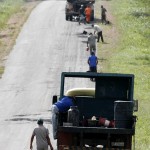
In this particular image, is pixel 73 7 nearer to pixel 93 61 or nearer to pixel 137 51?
pixel 137 51

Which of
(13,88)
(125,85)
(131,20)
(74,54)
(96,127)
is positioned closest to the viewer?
(96,127)

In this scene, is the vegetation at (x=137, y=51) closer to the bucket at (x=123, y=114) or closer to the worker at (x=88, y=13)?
the worker at (x=88, y=13)

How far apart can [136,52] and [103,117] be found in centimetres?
2492

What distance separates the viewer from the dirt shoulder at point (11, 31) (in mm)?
43156

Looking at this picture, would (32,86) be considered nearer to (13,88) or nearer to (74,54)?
(13,88)

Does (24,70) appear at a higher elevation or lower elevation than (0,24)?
lower

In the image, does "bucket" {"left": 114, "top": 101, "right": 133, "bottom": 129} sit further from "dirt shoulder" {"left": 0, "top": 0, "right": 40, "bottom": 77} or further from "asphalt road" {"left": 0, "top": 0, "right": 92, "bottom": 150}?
"dirt shoulder" {"left": 0, "top": 0, "right": 40, "bottom": 77}

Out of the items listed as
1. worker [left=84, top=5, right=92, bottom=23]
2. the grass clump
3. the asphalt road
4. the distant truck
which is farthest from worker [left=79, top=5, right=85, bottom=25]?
the grass clump

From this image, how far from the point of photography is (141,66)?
A: 39.4 m

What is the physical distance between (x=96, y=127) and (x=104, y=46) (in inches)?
1099

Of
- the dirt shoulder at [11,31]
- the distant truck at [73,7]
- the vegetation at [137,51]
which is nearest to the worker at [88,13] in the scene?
the distant truck at [73,7]

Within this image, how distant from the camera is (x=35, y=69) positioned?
38.0m

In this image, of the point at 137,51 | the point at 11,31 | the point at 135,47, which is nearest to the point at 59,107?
the point at 137,51

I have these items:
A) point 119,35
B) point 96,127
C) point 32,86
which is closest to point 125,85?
point 96,127
